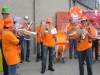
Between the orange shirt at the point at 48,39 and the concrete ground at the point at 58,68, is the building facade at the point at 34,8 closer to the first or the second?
the concrete ground at the point at 58,68

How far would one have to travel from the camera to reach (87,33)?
5527 mm

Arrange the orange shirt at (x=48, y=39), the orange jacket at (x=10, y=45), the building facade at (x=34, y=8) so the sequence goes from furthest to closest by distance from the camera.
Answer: the building facade at (x=34, y=8) < the orange shirt at (x=48, y=39) < the orange jacket at (x=10, y=45)

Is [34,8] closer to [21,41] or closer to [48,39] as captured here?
[48,39]

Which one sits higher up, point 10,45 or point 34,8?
point 34,8

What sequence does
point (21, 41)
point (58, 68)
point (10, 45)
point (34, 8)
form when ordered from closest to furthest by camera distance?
point (10, 45) → point (21, 41) → point (58, 68) → point (34, 8)

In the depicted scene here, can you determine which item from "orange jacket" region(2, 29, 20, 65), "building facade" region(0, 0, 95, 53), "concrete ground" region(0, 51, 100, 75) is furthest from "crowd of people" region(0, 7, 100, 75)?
"building facade" region(0, 0, 95, 53)

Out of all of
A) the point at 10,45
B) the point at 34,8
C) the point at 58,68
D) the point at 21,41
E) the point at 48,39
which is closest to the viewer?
the point at 10,45

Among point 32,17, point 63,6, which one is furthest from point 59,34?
point 63,6

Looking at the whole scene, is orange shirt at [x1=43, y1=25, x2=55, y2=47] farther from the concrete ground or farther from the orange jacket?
the orange jacket

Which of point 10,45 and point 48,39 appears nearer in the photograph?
point 10,45

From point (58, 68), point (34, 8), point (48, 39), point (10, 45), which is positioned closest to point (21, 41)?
point (10, 45)

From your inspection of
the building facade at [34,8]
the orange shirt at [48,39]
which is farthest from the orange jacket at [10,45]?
the building facade at [34,8]

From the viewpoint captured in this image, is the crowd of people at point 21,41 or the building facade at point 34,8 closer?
the crowd of people at point 21,41

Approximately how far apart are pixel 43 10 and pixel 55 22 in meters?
1.86
